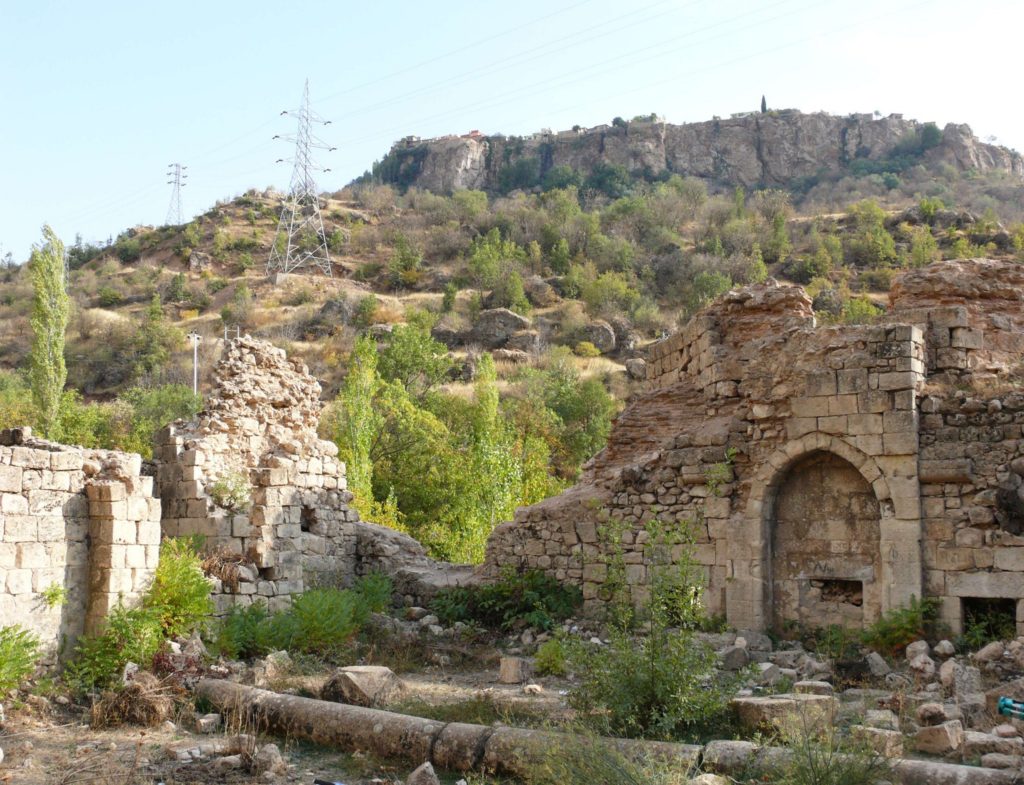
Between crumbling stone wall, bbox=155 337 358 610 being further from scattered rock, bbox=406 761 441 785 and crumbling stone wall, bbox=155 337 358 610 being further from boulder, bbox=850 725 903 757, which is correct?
boulder, bbox=850 725 903 757

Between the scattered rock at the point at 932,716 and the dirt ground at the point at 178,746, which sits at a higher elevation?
the scattered rock at the point at 932,716

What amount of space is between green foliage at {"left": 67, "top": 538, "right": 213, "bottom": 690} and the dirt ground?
52 centimetres

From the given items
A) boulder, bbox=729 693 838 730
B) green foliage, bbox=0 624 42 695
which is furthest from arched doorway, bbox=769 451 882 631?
green foliage, bbox=0 624 42 695

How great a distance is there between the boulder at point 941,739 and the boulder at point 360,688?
14.8 feet

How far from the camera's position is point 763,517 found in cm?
1159

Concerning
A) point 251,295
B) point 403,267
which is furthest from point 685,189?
point 251,295

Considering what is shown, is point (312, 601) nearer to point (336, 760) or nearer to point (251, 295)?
point (336, 760)

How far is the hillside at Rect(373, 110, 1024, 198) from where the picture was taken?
269ft

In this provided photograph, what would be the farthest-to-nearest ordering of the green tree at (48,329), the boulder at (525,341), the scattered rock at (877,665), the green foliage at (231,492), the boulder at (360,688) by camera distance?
the boulder at (525,341) → the green tree at (48,329) → the green foliage at (231,492) → the scattered rock at (877,665) → the boulder at (360,688)

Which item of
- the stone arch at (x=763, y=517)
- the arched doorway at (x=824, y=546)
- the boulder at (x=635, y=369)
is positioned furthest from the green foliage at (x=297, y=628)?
the boulder at (x=635, y=369)

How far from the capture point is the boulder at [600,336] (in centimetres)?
4888

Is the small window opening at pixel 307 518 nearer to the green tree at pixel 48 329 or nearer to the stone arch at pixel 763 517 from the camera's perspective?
the stone arch at pixel 763 517

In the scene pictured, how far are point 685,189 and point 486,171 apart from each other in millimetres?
26321

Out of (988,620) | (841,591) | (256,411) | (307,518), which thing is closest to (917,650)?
(988,620)
